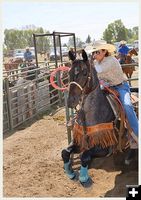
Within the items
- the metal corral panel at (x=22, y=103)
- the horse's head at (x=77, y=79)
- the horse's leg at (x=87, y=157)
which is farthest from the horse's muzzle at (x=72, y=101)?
the metal corral panel at (x=22, y=103)

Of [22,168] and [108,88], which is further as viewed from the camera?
[22,168]

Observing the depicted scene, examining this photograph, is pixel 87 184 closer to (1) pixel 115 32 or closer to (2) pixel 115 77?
(2) pixel 115 77

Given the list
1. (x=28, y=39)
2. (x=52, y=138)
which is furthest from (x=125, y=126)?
(x=28, y=39)

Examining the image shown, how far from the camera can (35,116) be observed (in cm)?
903

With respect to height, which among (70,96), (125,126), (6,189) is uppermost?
(70,96)

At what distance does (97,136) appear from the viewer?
4.39 meters

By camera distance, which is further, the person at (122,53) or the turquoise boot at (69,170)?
the person at (122,53)

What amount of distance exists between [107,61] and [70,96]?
761 millimetres

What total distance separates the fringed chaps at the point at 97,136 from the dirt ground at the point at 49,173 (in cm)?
57

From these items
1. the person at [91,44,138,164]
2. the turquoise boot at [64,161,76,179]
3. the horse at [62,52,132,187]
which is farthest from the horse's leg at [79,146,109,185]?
the person at [91,44,138,164]

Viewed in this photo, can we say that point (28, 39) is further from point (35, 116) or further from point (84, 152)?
point (84, 152)

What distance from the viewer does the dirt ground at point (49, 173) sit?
179 inches

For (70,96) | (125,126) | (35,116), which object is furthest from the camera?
(35,116)

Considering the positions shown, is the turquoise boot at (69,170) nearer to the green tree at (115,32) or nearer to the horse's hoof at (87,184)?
the horse's hoof at (87,184)
